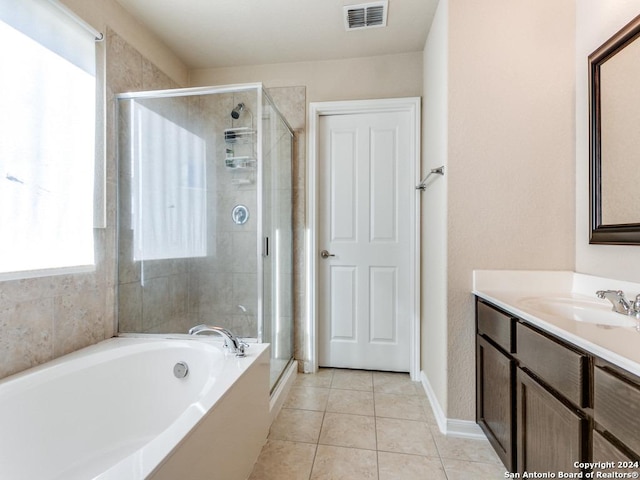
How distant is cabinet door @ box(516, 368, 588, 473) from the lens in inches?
34.1

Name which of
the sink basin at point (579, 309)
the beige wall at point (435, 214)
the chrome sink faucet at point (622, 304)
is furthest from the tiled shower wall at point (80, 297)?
the chrome sink faucet at point (622, 304)

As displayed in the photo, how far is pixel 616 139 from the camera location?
130 cm

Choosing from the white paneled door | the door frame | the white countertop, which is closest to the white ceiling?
the door frame

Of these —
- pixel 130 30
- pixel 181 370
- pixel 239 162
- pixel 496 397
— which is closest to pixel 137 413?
pixel 181 370

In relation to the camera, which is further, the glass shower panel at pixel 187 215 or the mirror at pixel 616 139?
the glass shower panel at pixel 187 215

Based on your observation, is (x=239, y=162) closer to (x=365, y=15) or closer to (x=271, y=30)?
(x=271, y=30)

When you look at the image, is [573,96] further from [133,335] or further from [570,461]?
[133,335]

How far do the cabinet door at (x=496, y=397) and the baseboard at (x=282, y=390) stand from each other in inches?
44.7

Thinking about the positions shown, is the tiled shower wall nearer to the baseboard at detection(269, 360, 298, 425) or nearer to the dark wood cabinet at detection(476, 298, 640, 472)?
the baseboard at detection(269, 360, 298, 425)

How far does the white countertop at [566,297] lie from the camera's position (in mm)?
763

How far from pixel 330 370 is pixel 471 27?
98.2 inches

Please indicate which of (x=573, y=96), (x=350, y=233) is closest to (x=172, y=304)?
(x=350, y=233)

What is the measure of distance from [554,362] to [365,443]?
108 centimetres

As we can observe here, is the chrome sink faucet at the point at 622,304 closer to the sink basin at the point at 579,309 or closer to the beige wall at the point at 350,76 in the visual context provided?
the sink basin at the point at 579,309
